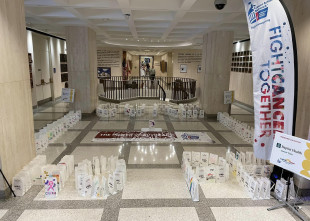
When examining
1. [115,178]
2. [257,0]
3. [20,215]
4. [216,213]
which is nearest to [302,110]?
[257,0]

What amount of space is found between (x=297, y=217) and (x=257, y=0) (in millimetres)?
2840

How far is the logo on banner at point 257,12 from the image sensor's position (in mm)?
2848

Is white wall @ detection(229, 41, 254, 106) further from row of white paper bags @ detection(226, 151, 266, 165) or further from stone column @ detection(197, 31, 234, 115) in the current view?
row of white paper bags @ detection(226, 151, 266, 165)

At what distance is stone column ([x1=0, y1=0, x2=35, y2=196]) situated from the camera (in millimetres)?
3152

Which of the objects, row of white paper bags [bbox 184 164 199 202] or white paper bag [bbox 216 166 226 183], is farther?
white paper bag [bbox 216 166 226 183]

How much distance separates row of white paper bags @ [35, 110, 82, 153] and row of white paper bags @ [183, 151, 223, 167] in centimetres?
315

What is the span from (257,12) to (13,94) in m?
3.63

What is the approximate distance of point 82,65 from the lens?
7.95 m

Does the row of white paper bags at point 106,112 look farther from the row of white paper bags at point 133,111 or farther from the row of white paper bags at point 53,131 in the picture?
the row of white paper bags at point 53,131

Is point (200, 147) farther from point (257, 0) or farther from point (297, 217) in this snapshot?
point (257, 0)

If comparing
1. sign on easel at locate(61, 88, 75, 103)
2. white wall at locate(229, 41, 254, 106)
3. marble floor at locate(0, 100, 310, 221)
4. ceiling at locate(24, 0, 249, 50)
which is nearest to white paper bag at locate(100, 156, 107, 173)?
marble floor at locate(0, 100, 310, 221)

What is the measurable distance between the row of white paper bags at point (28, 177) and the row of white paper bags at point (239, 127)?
15.7 ft

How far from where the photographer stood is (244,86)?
430 inches

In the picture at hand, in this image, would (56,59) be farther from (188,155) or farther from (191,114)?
(188,155)
